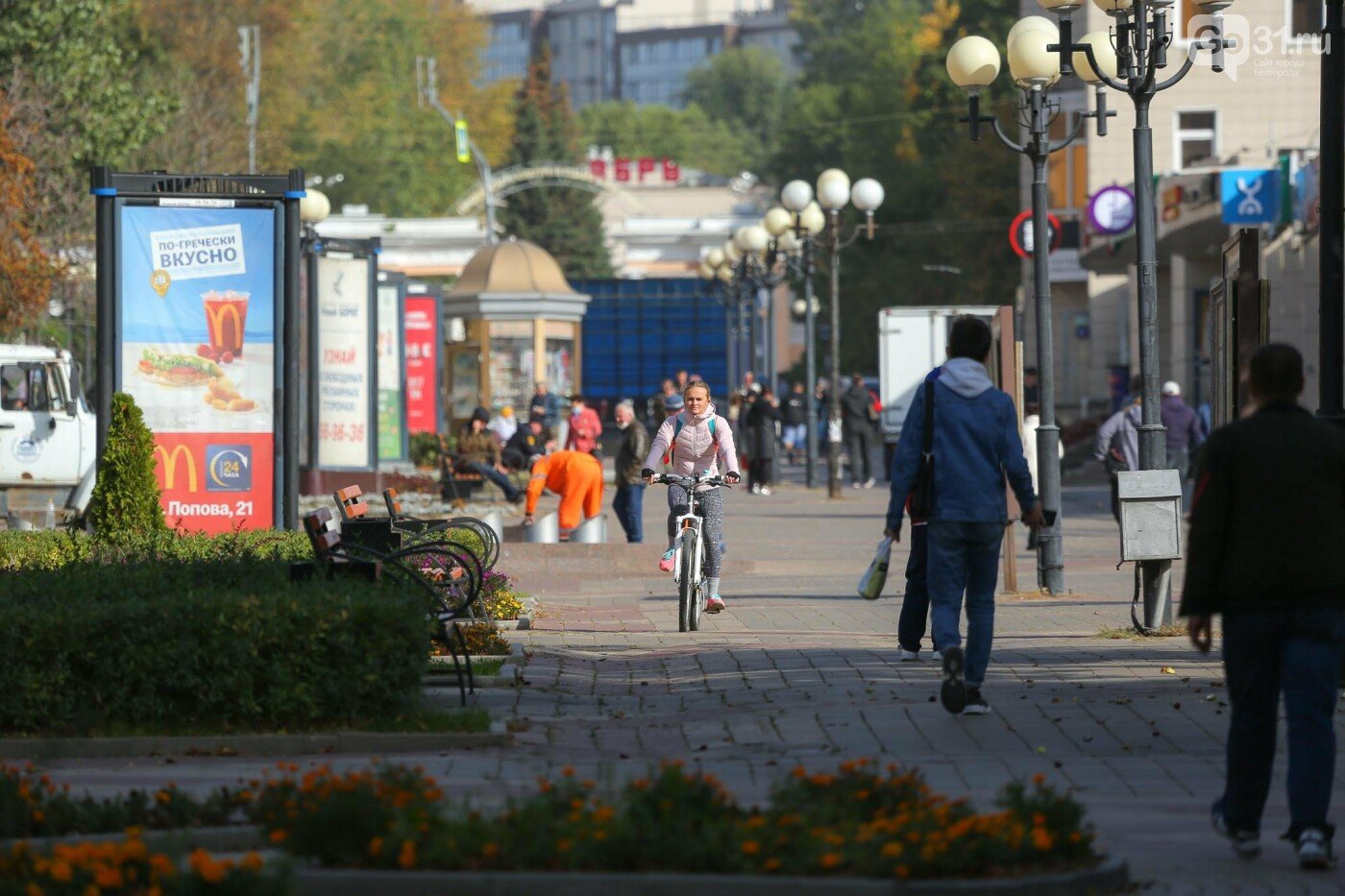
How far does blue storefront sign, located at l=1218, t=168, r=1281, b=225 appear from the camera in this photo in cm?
3381

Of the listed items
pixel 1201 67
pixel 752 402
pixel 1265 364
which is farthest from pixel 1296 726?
pixel 1201 67

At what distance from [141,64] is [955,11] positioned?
1081 inches

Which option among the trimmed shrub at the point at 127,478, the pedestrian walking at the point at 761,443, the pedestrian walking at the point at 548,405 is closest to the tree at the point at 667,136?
the pedestrian walking at the point at 548,405

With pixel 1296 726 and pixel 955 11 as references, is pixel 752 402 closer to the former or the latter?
pixel 1296 726

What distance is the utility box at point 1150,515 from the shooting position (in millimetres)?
12273

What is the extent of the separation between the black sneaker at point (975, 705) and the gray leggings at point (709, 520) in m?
4.73

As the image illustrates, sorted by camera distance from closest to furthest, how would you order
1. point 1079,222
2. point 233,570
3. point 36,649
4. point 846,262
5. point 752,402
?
point 36,649
point 233,570
point 752,402
point 1079,222
point 846,262

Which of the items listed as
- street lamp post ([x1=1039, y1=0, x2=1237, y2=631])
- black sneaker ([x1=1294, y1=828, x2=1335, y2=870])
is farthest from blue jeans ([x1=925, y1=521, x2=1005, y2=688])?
street lamp post ([x1=1039, y1=0, x2=1237, y2=631])

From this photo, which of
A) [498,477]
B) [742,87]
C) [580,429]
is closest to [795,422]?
[498,477]

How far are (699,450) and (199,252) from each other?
4365 millimetres

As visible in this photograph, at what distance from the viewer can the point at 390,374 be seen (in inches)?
1262

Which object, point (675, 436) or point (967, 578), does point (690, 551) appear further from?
point (967, 578)

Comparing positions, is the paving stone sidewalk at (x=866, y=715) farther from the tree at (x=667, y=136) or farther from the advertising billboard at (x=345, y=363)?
the tree at (x=667, y=136)

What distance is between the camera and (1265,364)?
6645 millimetres
